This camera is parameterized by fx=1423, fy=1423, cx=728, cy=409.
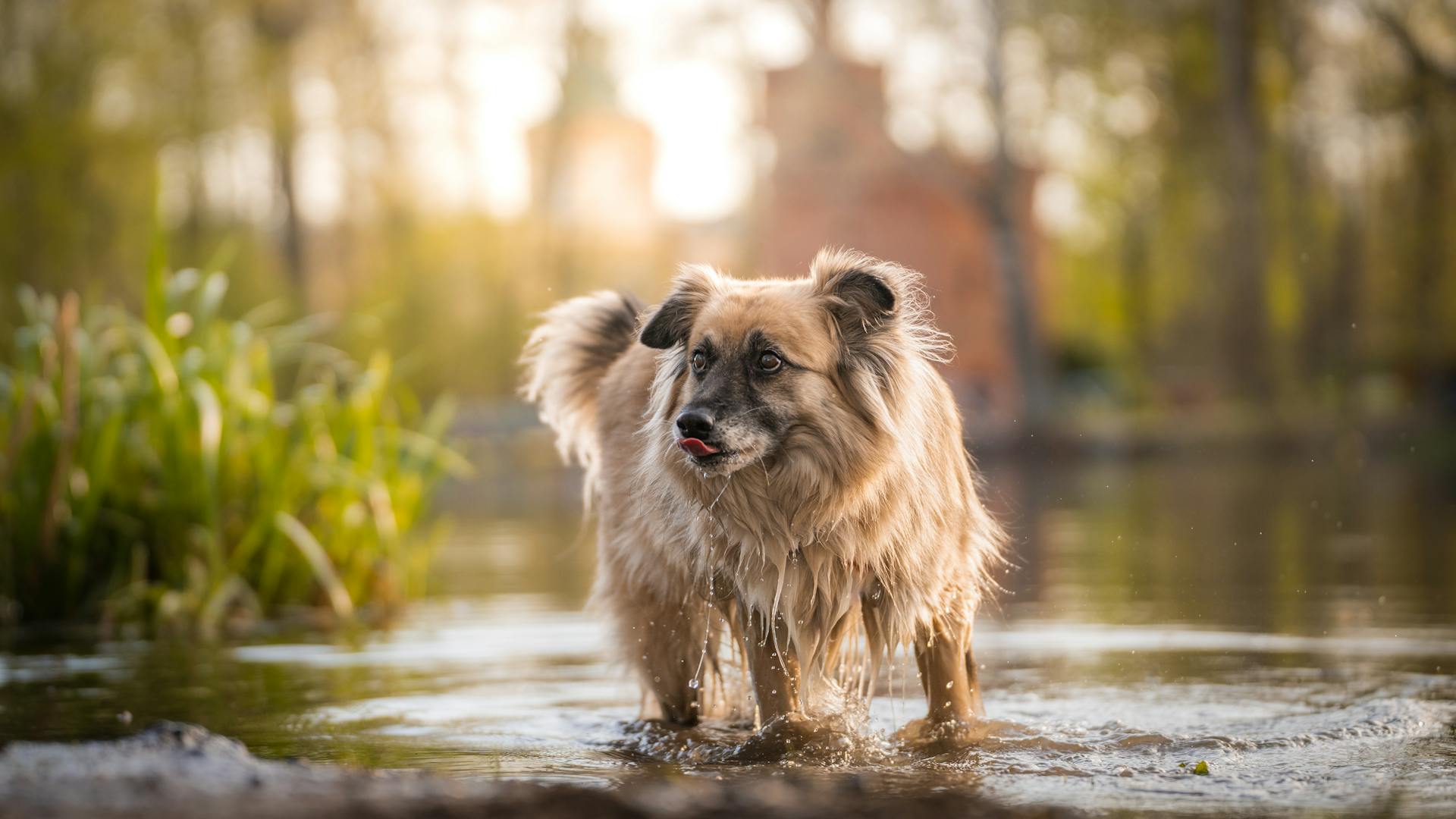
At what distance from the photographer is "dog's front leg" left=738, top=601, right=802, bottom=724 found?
4574 millimetres

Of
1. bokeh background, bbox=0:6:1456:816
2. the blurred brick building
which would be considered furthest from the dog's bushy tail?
the blurred brick building

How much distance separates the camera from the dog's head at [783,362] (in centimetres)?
425

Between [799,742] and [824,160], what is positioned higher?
[824,160]

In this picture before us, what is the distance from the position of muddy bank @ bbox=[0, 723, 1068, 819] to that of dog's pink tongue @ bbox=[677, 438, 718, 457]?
1224 mm

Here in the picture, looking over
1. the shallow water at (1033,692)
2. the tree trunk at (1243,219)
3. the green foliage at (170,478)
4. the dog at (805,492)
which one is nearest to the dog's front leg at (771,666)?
the dog at (805,492)

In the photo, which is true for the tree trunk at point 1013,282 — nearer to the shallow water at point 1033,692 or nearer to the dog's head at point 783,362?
the shallow water at point 1033,692

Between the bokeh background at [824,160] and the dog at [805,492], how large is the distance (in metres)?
15.6

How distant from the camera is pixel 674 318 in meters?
4.67

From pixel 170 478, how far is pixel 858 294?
4.32 m

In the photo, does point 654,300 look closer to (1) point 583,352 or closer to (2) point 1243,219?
(2) point 1243,219

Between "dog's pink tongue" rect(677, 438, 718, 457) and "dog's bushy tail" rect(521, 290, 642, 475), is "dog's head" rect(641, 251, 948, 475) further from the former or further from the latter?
"dog's bushy tail" rect(521, 290, 642, 475)

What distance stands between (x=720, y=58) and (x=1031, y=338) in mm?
8040

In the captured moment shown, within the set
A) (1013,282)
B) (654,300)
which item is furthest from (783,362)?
(1013,282)

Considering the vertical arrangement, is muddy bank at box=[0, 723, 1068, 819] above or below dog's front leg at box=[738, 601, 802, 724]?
above
